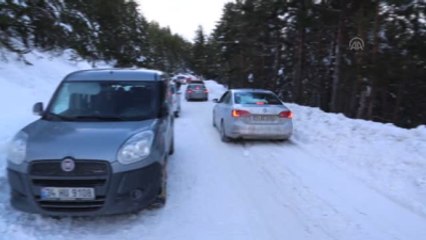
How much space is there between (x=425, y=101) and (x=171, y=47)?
116758 millimetres

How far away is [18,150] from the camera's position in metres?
5.34

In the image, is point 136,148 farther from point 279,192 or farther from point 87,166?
point 279,192

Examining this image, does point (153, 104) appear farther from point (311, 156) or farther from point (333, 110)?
point (333, 110)

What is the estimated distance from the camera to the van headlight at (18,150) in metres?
5.21

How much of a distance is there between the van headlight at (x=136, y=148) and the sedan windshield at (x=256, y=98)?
21.6 ft

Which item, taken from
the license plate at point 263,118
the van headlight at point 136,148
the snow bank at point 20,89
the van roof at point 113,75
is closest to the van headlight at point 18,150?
the van headlight at point 136,148

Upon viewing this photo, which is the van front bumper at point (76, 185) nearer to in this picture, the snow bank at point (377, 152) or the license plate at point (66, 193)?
the license plate at point (66, 193)

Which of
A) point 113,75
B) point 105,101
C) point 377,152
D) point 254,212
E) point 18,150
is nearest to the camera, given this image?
point 18,150

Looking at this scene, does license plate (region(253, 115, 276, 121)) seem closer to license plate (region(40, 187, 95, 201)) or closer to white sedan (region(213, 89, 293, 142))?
white sedan (region(213, 89, 293, 142))

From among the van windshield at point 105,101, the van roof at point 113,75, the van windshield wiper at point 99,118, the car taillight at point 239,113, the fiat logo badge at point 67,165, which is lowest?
the car taillight at point 239,113

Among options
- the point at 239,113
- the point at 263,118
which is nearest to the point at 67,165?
the point at 239,113

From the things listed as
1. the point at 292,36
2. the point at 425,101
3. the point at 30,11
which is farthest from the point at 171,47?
the point at 30,11

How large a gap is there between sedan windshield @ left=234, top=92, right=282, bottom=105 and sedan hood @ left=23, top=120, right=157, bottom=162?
631 cm

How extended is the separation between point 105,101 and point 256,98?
20.9ft
